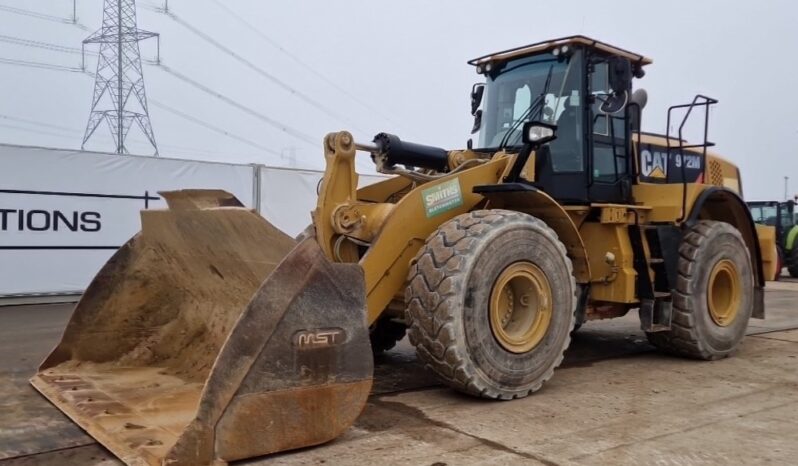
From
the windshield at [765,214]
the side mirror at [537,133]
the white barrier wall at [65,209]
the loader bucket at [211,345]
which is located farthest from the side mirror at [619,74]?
the windshield at [765,214]

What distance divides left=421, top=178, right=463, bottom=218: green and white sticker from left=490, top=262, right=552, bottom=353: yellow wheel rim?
0.61m

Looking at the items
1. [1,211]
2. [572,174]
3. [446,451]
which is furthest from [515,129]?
[1,211]

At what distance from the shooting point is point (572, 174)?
564cm

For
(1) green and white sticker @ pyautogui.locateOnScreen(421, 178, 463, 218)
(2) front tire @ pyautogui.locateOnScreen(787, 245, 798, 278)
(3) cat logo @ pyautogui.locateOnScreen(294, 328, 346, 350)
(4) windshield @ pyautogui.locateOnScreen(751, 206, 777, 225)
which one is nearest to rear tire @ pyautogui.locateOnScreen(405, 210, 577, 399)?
(1) green and white sticker @ pyautogui.locateOnScreen(421, 178, 463, 218)

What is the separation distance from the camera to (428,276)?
4.28 meters

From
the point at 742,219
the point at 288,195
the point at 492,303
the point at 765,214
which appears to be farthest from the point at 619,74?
the point at 765,214

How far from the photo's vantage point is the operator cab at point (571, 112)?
5.62m

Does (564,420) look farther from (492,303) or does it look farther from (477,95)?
(477,95)

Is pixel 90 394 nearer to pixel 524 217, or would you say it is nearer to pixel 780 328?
pixel 524 217

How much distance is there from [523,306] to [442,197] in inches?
36.8

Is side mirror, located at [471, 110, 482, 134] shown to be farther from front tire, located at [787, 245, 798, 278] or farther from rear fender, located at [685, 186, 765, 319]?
front tire, located at [787, 245, 798, 278]

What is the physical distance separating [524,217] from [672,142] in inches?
117

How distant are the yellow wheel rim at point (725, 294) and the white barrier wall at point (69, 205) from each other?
25.9 ft

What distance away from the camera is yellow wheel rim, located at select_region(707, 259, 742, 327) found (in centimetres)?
627
